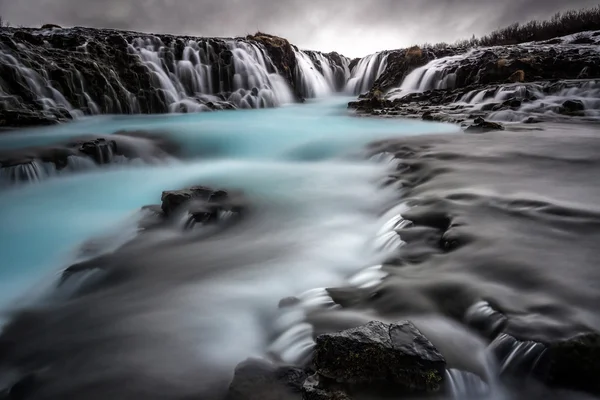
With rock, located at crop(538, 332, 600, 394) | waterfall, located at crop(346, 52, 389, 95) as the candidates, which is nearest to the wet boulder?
rock, located at crop(538, 332, 600, 394)

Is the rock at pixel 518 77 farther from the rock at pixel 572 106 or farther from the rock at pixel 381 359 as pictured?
the rock at pixel 381 359

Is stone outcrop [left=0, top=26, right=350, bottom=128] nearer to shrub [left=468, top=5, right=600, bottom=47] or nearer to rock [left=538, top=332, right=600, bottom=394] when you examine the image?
rock [left=538, top=332, right=600, bottom=394]

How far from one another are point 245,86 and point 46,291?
17.2m

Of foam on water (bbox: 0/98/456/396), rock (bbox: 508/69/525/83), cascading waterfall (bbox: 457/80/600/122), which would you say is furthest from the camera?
rock (bbox: 508/69/525/83)

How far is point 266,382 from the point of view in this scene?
200 centimetres

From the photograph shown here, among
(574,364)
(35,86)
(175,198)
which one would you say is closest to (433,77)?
(35,86)

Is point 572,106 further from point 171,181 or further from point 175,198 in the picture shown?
point 175,198

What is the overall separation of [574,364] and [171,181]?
658cm

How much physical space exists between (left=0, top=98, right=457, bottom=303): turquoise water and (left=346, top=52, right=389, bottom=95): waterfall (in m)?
18.7

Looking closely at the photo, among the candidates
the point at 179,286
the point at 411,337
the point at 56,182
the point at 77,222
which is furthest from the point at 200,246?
the point at 56,182

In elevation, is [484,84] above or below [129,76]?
below

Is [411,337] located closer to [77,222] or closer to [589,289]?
[589,289]

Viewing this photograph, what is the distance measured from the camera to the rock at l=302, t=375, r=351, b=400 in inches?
68.2

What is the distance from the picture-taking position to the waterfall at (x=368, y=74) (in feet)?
94.6
